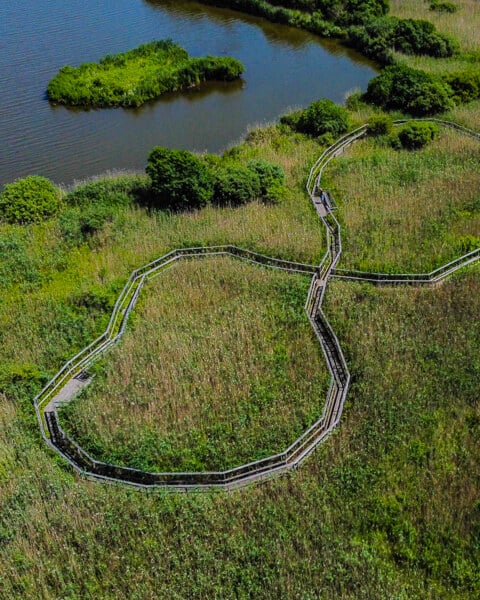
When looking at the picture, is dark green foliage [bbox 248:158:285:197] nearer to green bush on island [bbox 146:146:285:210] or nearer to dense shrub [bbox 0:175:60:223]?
green bush on island [bbox 146:146:285:210]

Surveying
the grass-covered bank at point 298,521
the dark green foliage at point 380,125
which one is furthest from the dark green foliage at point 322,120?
the grass-covered bank at point 298,521

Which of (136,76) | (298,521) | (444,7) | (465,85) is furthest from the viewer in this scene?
(444,7)

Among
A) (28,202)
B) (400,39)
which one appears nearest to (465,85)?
(400,39)

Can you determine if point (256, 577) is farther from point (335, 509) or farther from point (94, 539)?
point (94, 539)

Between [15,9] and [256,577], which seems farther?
[15,9]

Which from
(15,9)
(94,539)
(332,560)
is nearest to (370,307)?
(332,560)

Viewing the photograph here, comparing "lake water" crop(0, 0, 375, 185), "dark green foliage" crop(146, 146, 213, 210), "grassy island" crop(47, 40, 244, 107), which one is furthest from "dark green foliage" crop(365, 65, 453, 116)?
"dark green foliage" crop(146, 146, 213, 210)

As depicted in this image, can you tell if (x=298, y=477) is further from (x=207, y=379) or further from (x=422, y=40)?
(x=422, y=40)
